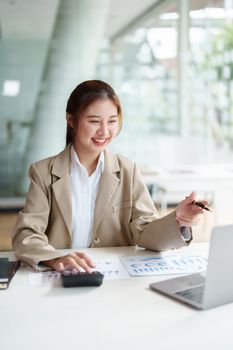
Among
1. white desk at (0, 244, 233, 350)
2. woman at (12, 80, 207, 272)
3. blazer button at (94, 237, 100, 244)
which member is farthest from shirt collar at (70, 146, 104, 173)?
white desk at (0, 244, 233, 350)

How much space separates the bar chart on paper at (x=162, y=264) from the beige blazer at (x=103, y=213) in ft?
0.21

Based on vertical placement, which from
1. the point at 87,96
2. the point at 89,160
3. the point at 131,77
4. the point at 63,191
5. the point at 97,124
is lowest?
the point at 63,191

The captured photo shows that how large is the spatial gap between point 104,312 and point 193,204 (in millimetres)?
514

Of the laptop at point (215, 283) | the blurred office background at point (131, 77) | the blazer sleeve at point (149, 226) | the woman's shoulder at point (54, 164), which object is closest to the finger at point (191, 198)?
the blazer sleeve at point (149, 226)

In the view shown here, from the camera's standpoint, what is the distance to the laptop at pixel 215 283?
1127 mm

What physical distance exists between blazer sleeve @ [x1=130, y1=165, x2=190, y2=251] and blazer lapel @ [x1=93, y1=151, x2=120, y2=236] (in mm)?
88

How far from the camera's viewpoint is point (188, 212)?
1570 mm

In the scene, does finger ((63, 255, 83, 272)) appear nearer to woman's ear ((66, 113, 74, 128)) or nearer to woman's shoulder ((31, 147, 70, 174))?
woman's shoulder ((31, 147, 70, 174))

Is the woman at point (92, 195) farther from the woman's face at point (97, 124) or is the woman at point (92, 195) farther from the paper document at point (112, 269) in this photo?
the paper document at point (112, 269)

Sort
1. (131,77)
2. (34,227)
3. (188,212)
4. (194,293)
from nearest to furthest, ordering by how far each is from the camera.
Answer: (194,293)
(188,212)
(34,227)
(131,77)

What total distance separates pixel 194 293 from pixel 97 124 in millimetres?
757

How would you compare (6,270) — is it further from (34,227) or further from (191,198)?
(191,198)

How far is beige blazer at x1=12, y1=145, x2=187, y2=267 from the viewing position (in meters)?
1.67

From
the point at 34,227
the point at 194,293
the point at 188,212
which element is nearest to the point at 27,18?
the point at 34,227
